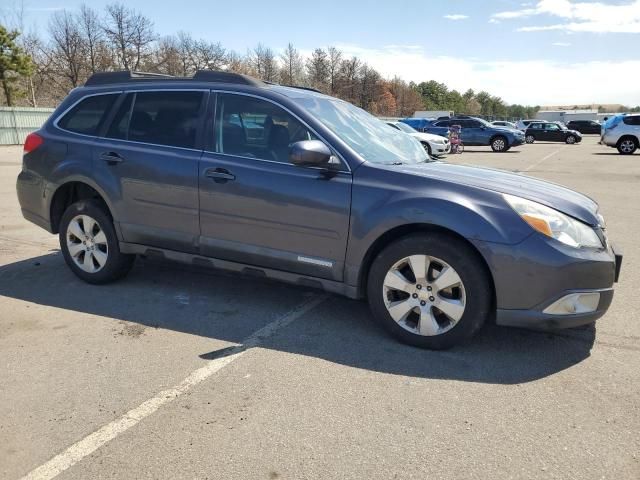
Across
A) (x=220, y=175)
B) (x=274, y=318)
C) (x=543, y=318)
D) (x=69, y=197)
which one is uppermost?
(x=220, y=175)

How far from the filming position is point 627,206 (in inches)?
386

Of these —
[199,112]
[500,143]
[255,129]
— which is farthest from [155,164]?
[500,143]

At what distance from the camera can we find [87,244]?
4.90m

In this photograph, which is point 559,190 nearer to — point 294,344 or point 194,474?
point 294,344

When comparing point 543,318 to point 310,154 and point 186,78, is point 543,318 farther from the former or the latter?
point 186,78

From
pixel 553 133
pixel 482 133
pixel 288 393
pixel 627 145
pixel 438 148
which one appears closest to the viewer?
pixel 288 393

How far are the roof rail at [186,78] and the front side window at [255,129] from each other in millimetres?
153

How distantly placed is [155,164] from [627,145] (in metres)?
26.1

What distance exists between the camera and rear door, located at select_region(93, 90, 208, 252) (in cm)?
434

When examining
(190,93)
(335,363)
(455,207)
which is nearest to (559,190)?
(455,207)

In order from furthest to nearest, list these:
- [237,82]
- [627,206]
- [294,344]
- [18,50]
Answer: [18,50]
[627,206]
[237,82]
[294,344]

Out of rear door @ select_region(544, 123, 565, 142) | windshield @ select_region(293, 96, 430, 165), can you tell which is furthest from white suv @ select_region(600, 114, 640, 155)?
windshield @ select_region(293, 96, 430, 165)

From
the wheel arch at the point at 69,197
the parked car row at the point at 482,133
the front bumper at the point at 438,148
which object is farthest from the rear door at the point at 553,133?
the wheel arch at the point at 69,197

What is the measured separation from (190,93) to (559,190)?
302 centimetres
